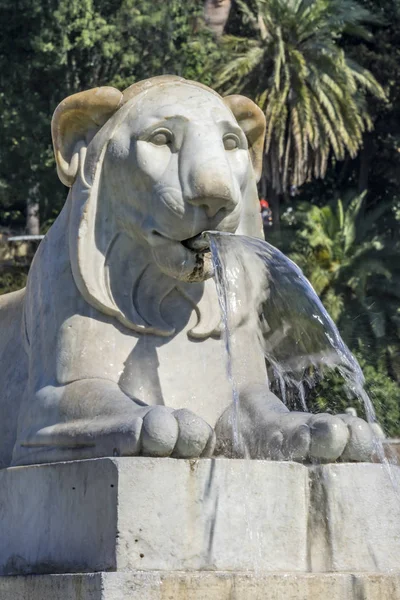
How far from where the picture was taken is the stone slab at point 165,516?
7.07m

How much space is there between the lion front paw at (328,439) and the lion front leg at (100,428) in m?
0.49

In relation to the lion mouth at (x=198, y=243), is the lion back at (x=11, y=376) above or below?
below

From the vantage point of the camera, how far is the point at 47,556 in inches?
297

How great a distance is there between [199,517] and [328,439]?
2.38 feet

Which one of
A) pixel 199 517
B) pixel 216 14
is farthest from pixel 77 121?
pixel 216 14

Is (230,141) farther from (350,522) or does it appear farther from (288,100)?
(288,100)

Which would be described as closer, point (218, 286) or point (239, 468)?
point (239, 468)

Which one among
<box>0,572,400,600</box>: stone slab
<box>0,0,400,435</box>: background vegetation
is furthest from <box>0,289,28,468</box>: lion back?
<box>0,0,400,435</box>: background vegetation

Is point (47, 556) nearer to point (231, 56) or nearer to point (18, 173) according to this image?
point (18, 173)

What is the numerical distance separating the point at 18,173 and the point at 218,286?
2985 cm

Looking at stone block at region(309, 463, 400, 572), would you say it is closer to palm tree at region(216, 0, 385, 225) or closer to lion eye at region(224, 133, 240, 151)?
lion eye at region(224, 133, 240, 151)

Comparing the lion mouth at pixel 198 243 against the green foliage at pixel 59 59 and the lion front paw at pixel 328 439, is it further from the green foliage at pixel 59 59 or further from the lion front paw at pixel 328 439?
the green foliage at pixel 59 59

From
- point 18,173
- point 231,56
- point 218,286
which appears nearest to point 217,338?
point 218,286

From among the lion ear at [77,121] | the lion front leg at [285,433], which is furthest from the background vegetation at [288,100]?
the lion front leg at [285,433]
